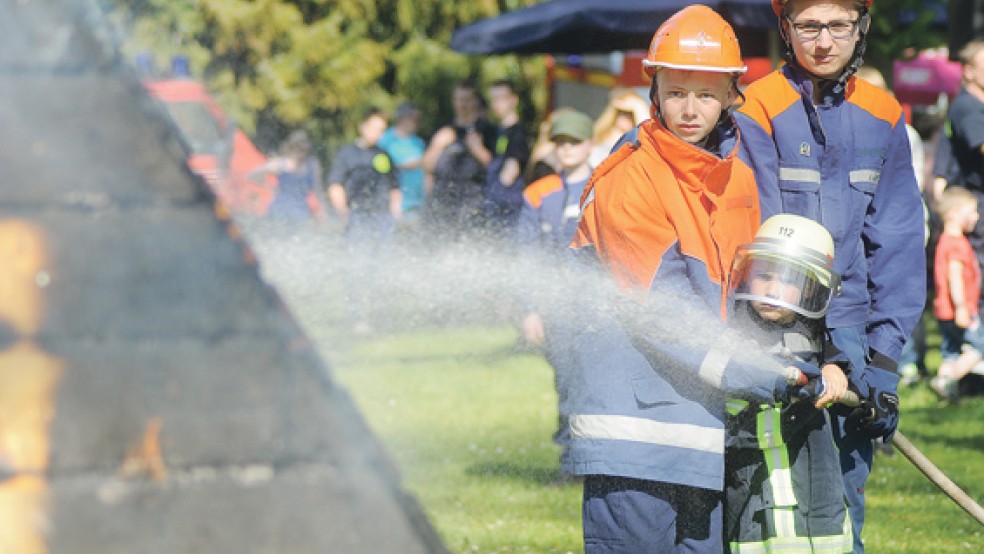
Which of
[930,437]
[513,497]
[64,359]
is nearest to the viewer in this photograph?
[64,359]

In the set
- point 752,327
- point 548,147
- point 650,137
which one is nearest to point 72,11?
point 650,137

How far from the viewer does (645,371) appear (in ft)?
12.1

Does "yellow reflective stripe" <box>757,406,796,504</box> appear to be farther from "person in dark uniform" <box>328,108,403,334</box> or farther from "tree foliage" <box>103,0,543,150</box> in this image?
"tree foliage" <box>103,0,543,150</box>

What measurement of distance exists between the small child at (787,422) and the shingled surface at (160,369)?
7.02 ft

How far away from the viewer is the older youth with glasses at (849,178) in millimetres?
4086

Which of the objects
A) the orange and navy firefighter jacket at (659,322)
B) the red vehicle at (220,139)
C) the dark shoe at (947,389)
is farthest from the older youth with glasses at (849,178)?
the dark shoe at (947,389)

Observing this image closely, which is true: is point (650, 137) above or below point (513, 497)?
above

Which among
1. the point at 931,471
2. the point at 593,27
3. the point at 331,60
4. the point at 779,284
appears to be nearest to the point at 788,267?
the point at 779,284

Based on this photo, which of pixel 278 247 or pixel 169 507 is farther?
pixel 278 247

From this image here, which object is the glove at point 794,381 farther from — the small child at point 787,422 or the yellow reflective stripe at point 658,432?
the yellow reflective stripe at point 658,432

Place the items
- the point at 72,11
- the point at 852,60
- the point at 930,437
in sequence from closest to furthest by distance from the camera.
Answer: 1. the point at 72,11
2. the point at 852,60
3. the point at 930,437

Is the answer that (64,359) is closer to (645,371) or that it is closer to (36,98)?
(36,98)

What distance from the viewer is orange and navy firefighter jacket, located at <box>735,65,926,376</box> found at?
4086mm

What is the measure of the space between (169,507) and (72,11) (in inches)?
25.7
